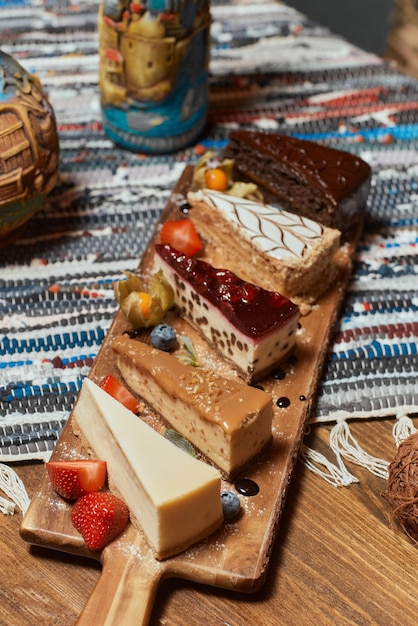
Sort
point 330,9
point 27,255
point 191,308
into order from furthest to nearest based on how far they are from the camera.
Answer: point 330,9 < point 27,255 < point 191,308

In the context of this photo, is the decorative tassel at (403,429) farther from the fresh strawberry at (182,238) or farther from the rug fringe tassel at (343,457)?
the fresh strawberry at (182,238)

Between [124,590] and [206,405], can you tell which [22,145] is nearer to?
[206,405]

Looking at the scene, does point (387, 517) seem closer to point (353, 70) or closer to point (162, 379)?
point (162, 379)

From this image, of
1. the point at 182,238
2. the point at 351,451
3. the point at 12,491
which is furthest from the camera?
the point at 182,238

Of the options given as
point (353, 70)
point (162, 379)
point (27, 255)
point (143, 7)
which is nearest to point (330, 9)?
point (353, 70)

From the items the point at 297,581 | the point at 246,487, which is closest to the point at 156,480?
the point at 246,487

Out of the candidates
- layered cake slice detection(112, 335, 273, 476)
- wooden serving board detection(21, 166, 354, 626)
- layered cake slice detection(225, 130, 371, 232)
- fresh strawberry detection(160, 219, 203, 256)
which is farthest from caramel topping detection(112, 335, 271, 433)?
layered cake slice detection(225, 130, 371, 232)
